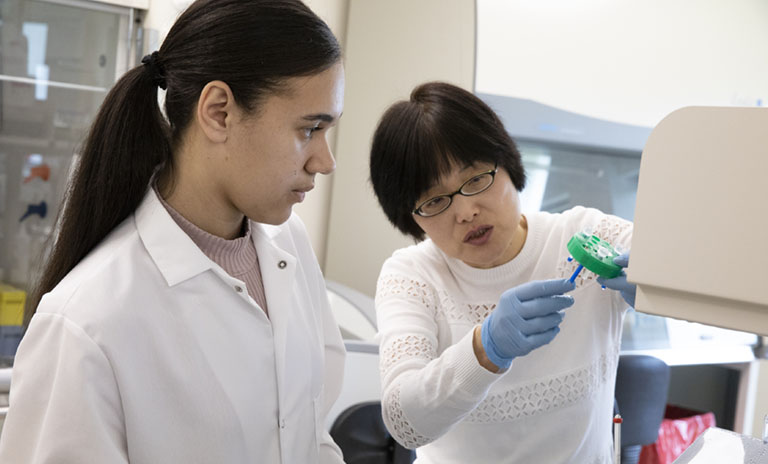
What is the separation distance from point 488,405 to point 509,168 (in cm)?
40

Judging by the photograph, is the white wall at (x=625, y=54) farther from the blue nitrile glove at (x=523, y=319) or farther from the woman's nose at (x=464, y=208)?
the blue nitrile glove at (x=523, y=319)

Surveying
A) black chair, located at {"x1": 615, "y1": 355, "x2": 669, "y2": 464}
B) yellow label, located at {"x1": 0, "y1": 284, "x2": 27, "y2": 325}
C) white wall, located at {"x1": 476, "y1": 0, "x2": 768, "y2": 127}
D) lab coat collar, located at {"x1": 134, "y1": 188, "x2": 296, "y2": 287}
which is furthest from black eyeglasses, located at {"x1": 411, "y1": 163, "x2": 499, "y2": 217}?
yellow label, located at {"x1": 0, "y1": 284, "x2": 27, "y2": 325}

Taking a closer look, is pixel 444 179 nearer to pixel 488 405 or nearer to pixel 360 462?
pixel 488 405

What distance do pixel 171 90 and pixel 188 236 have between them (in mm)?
190

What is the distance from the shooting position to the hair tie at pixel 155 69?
95 cm

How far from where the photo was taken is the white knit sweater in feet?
3.71

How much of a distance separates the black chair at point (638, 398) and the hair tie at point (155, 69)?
4.51ft

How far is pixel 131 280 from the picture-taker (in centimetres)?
87

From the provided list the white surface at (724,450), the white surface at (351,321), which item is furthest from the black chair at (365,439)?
the white surface at (724,450)

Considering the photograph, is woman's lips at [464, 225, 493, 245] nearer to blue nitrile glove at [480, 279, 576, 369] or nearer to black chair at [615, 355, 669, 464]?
blue nitrile glove at [480, 279, 576, 369]

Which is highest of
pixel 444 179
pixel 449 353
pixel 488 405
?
pixel 444 179

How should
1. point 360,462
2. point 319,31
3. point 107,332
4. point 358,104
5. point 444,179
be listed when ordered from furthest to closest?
point 358,104, point 360,462, point 444,179, point 319,31, point 107,332

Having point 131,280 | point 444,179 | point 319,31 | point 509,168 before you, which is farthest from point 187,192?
point 509,168

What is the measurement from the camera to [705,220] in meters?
0.68
